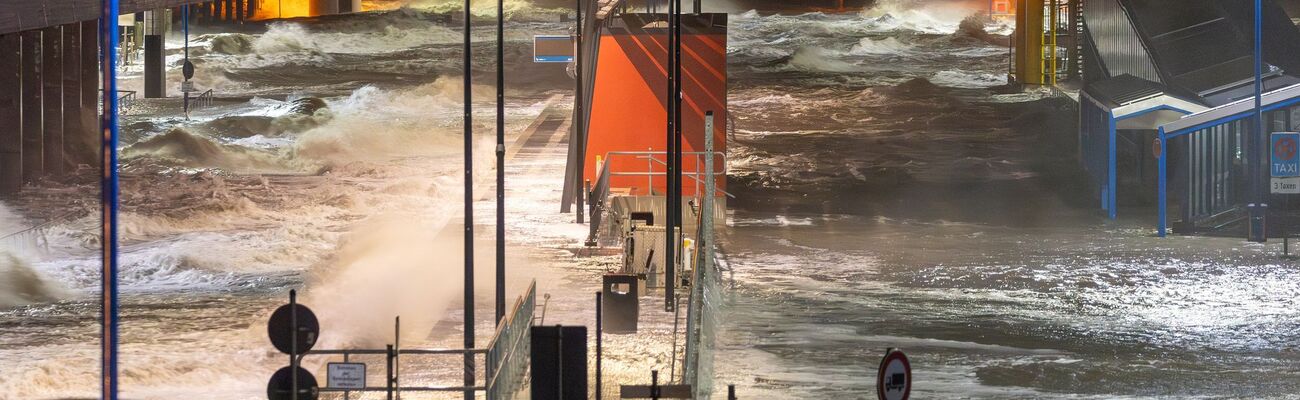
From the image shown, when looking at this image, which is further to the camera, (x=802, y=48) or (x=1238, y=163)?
(x=802, y=48)

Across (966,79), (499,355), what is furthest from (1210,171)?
(966,79)

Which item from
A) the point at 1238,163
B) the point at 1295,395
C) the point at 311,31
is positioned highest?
the point at 311,31

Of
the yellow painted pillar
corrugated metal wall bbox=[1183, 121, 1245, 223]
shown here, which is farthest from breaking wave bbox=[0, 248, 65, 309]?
the yellow painted pillar

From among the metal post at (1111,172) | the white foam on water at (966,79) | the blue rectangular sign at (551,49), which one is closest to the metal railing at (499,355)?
the metal post at (1111,172)

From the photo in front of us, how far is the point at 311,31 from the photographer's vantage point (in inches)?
4070

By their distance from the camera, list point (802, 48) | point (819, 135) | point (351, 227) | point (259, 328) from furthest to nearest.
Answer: point (802, 48) → point (819, 135) → point (351, 227) → point (259, 328)

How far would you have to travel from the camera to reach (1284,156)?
1139 inches

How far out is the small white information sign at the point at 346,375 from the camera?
13062 millimetres

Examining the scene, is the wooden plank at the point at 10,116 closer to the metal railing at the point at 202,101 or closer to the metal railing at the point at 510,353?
the metal railing at the point at 510,353

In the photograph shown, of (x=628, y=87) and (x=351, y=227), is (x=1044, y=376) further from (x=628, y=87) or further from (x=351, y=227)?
(x=351, y=227)

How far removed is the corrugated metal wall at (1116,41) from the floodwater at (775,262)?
304cm

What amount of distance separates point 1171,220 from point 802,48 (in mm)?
51032

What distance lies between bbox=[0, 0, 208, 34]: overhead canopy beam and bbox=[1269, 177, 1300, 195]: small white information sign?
23785mm

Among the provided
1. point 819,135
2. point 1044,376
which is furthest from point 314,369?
point 819,135
